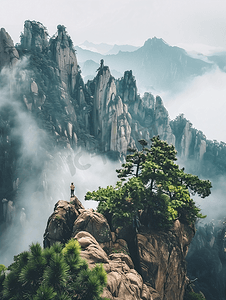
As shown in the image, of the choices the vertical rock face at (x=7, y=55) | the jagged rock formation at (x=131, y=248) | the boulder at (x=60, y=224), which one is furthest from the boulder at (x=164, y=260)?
the vertical rock face at (x=7, y=55)

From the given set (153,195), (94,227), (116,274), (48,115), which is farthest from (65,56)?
(116,274)

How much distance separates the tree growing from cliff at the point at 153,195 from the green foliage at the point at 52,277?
8916mm

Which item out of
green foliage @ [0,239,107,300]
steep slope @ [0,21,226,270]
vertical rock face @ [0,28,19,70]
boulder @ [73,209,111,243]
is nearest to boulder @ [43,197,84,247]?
boulder @ [73,209,111,243]

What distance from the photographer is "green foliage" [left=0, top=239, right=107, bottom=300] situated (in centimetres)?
756

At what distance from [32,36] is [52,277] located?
327 feet

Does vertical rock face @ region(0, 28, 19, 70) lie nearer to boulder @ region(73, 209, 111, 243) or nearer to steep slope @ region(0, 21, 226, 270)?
steep slope @ region(0, 21, 226, 270)

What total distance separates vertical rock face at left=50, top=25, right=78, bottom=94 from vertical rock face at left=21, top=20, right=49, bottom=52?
4.96 meters

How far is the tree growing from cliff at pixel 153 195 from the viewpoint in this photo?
1806 cm

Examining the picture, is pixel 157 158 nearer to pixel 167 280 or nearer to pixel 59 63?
pixel 167 280

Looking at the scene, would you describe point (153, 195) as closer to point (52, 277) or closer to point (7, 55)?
point (52, 277)

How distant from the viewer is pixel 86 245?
13422mm

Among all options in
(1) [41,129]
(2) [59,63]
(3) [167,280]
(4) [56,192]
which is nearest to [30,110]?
(1) [41,129]

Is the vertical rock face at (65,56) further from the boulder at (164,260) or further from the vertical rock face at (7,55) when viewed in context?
the boulder at (164,260)

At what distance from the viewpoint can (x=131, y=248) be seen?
18000 mm
